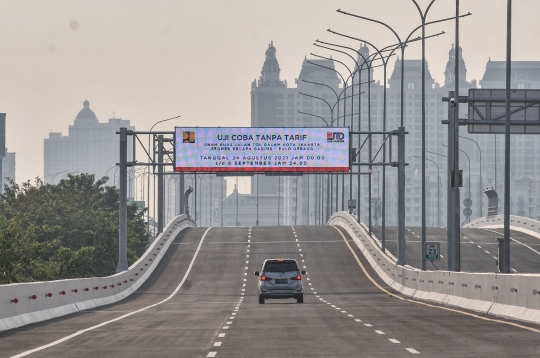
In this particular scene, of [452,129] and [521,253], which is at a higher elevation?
[452,129]

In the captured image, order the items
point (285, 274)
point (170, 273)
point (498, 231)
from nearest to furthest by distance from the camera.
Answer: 1. point (285, 274)
2. point (170, 273)
3. point (498, 231)

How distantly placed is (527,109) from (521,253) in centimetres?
3330

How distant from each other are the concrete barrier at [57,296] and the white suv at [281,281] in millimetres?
6377

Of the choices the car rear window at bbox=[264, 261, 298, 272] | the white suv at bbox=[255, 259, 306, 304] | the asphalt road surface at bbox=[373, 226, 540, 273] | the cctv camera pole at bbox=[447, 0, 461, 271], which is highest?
the cctv camera pole at bbox=[447, 0, 461, 271]

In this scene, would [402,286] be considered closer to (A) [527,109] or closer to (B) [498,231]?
(A) [527,109]

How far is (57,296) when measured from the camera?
36.3 metres

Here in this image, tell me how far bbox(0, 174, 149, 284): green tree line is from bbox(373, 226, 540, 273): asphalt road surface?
76.2ft

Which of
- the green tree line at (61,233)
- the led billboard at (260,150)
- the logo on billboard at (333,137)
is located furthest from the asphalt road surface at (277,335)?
the green tree line at (61,233)

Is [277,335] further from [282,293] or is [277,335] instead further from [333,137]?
[333,137]

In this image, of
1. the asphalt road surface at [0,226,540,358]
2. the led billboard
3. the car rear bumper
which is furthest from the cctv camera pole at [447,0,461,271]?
the led billboard

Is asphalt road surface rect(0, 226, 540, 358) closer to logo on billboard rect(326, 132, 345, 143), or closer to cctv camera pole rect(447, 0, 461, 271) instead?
cctv camera pole rect(447, 0, 461, 271)

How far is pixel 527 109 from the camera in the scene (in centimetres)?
5300

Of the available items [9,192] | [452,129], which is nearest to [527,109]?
[452,129]

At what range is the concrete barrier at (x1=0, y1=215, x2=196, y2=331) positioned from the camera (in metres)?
28.9
